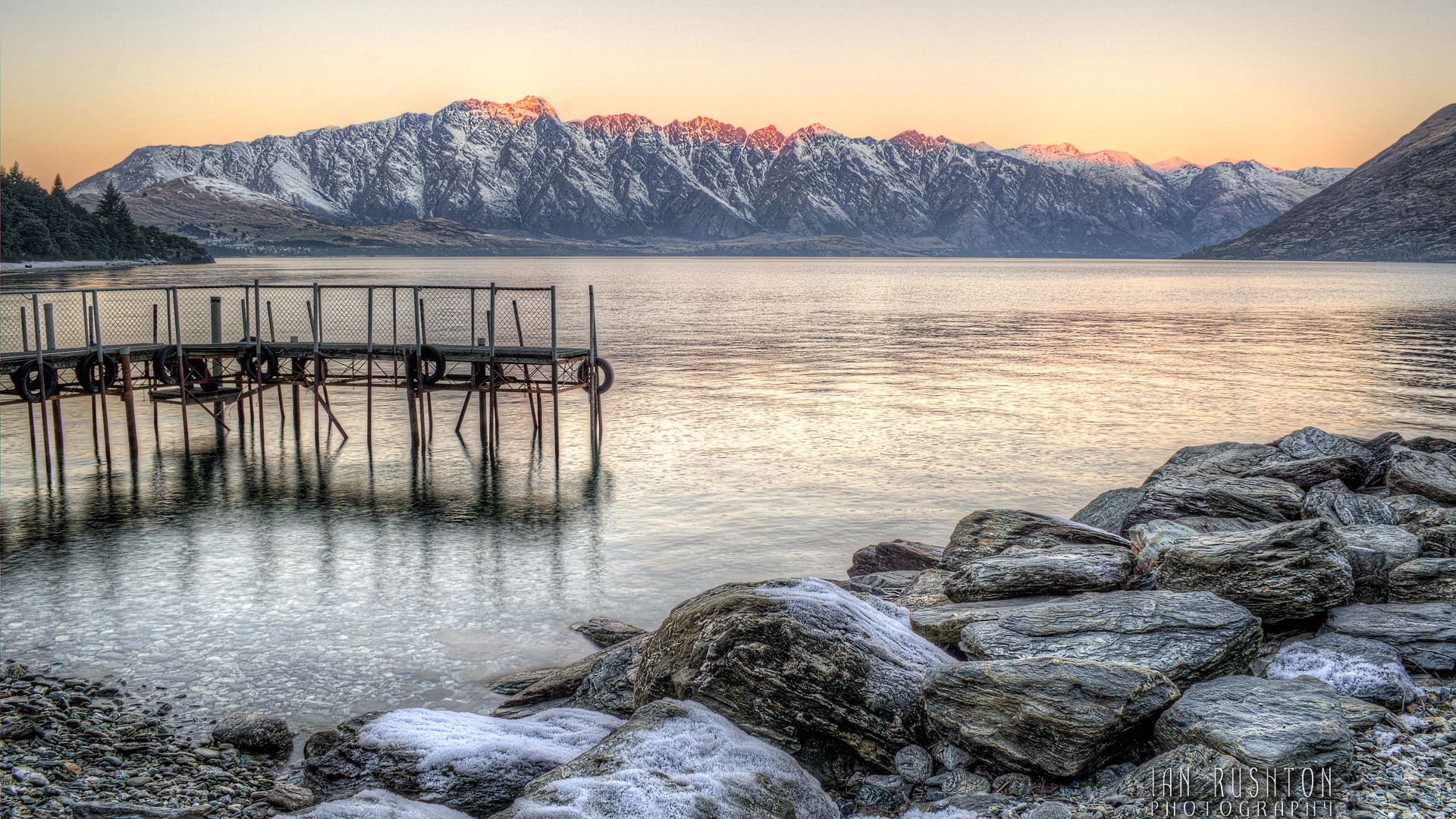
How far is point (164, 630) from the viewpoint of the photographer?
15562 mm

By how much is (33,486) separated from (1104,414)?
117ft

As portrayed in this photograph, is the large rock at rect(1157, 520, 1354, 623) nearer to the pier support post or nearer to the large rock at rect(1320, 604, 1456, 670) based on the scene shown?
the large rock at rect(1320, 604, 1456, 670)

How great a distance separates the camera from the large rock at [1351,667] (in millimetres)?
9133

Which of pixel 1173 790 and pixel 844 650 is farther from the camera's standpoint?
pixel 844 650

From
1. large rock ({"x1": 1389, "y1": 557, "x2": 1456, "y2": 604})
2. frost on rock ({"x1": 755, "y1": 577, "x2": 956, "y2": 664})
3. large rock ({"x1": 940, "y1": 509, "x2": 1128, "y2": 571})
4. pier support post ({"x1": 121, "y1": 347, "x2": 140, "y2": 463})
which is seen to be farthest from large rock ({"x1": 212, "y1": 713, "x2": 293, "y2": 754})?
pier support post ({"x1": 121, "y1": 347, "x2": 140, "y2": 463})

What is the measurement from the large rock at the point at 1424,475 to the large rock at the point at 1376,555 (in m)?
4.06

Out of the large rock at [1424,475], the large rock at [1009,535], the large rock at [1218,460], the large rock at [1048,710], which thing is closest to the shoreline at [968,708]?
the large rock at [1048,710]

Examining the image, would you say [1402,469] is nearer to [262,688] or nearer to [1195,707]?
[1195,707]

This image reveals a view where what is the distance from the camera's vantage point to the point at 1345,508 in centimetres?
1531

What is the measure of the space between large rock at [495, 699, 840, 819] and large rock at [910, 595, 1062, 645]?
9.68 ft

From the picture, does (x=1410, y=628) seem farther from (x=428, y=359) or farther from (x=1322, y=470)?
(x=428, y=359)

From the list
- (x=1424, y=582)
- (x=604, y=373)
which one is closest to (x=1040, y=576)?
(x=1424, y=582)

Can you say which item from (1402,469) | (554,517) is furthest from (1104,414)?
(554,517)

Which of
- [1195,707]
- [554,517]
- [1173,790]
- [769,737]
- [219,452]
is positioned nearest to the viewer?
[1173,790]
